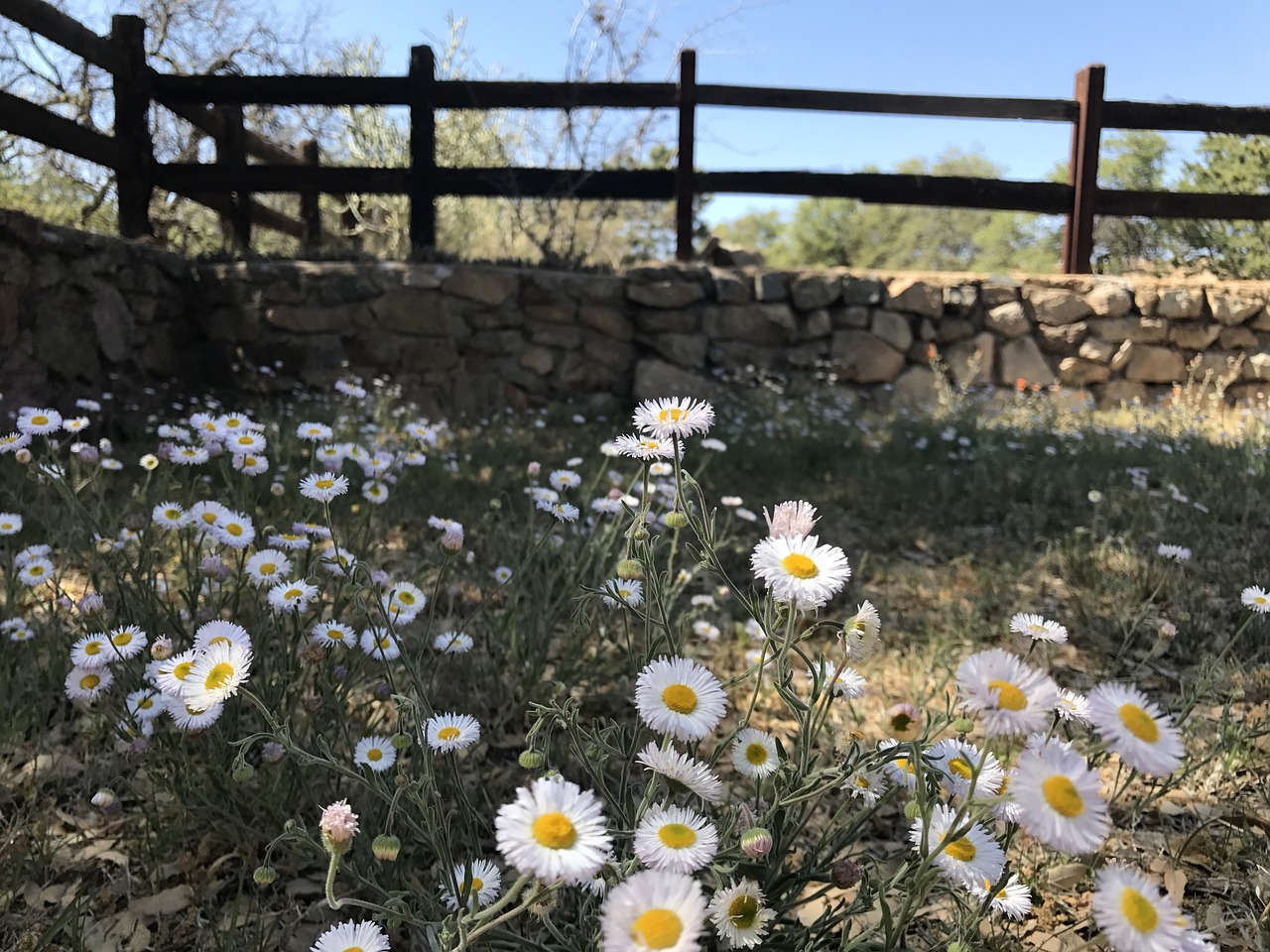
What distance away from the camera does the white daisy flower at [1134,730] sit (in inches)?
27.2

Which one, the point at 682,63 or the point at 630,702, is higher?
the point at 682,63

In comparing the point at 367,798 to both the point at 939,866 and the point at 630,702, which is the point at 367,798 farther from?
the point at 939,866

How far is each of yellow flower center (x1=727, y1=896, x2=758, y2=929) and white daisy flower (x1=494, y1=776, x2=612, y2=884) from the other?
0.80 feet

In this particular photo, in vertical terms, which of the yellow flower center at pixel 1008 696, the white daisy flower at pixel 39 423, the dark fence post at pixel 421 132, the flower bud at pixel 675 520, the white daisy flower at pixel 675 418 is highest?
the dark fence post at pixel 421 132

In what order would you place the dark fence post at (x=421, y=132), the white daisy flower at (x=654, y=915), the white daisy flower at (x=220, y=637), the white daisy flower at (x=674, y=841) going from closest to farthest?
the white daisy flower at (x=654, y=915) < the white daisy flower at (x=674, y=841) < the white daisy flower at (x=220, y=637) < the dark fence post at (x=421, y=132)

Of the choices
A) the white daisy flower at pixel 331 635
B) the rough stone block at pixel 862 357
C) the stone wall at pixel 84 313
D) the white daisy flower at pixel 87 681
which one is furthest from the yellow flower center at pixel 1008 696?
the rough stone block at pixel 862 357

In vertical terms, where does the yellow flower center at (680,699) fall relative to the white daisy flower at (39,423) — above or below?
below

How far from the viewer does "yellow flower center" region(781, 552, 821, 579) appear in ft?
3.04

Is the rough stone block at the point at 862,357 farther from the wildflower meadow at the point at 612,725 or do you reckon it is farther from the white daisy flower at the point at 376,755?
the white daisy flower at the point at 376,755

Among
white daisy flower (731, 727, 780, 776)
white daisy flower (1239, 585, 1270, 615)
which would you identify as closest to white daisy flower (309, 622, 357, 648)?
white daisy flower (731, 727, 780, 776)

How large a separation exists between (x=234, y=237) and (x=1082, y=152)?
22.1 feet

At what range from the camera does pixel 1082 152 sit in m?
6.21

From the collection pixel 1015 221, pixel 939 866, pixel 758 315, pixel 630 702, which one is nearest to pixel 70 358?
pixel 630 702

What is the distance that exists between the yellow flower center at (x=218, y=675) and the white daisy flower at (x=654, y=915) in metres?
0.63
